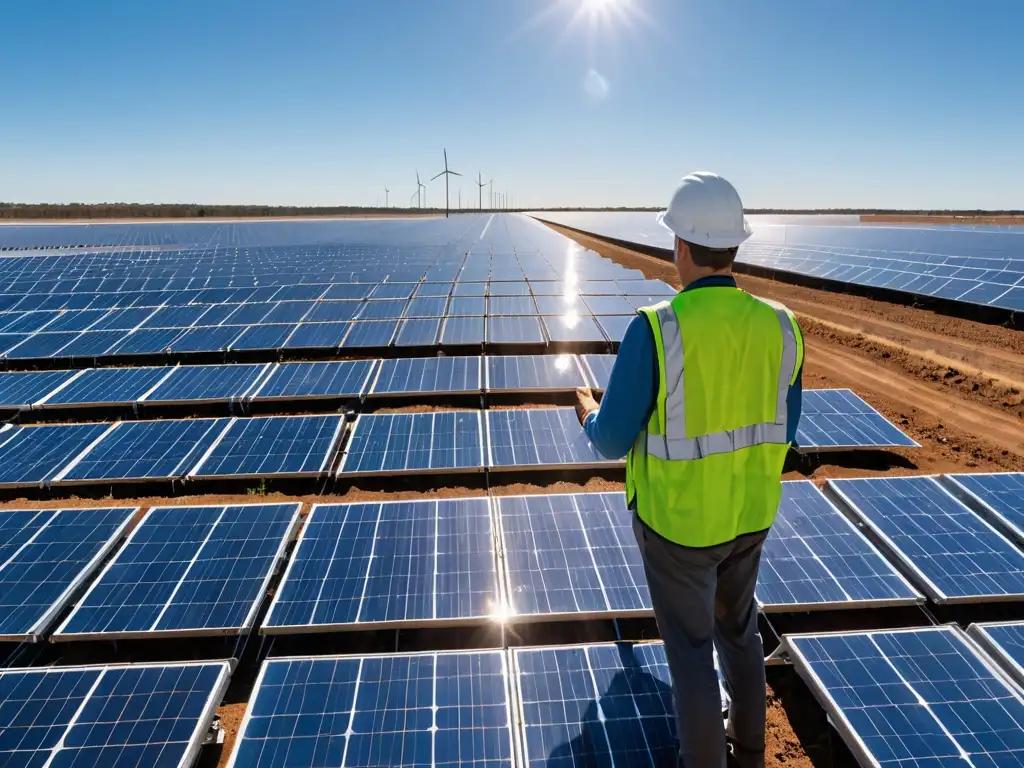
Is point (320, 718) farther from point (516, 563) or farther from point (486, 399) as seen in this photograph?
point (486, 399)

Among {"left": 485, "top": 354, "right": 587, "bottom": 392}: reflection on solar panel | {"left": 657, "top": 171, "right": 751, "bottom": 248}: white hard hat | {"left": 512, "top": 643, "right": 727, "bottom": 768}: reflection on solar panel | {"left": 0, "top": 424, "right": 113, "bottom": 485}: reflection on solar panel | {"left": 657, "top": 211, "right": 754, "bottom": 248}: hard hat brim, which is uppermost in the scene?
{"left": 657, "top": 171, "right": 751, "bottom": 248}: white hard hat

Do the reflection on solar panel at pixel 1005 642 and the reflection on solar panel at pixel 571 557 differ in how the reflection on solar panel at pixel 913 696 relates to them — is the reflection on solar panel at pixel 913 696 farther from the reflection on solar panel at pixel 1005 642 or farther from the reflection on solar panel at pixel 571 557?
the reflection on solar panel at pixel 571 557

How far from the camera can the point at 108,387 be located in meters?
11.6

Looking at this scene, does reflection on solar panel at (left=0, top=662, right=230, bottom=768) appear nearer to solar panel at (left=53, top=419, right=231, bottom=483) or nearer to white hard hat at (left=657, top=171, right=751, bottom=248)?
solar panel at (left=53, top=419, right=231, bottom=483)

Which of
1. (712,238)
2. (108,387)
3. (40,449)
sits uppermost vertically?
(712,238)

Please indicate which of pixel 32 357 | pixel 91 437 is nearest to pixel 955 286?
pixel 91 437

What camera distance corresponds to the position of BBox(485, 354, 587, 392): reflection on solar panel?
1133cm

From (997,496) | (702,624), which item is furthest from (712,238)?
(997,496)

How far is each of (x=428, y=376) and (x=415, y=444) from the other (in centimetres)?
315

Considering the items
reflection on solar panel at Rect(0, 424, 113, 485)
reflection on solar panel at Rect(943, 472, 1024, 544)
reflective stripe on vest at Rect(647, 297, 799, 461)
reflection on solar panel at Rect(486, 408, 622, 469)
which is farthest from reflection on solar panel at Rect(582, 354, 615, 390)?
reflection on solar panel at Rect(0, 424, 113, 485)

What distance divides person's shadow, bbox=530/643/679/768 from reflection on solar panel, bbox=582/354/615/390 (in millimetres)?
7028

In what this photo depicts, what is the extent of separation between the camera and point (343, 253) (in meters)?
34.7

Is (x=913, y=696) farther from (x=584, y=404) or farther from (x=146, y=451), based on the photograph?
(x=146, y=451)

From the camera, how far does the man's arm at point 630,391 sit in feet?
9.29
